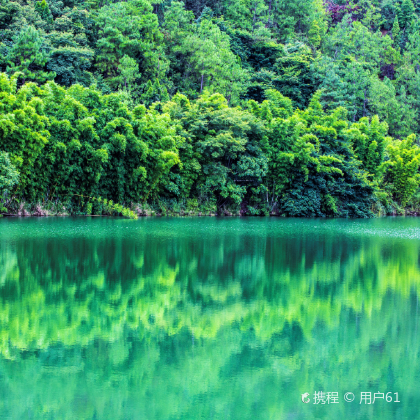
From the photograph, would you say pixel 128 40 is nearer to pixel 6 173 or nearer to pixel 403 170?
pixel 6 173

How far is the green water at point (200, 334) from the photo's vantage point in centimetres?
525

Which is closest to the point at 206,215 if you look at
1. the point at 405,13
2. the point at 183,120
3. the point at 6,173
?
the point at 183,120

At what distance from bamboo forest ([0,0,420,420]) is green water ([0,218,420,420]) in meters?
0.04

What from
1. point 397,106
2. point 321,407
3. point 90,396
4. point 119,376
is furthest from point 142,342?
point 397,106

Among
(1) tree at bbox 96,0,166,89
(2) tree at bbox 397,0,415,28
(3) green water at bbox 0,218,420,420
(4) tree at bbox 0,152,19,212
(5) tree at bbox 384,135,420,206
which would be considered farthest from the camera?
(2) tree at bbox 397,0,415,28

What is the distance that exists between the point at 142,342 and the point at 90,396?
169 centimetres

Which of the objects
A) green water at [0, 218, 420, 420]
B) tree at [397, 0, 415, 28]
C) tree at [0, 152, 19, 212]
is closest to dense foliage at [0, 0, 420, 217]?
tree at [0, 152, 19, 212]

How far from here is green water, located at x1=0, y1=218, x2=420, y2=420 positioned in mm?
5254

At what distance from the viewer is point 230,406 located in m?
5.18

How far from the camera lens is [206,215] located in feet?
104

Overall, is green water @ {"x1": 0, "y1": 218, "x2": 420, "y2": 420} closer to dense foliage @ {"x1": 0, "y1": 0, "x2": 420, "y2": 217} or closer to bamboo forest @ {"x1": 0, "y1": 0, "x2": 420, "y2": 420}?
bamboo forest @ {"x1": 0, "y1": 0, "x2": 420, "y2": 420}

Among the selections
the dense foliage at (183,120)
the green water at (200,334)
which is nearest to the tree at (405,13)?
the dense foliage at (183,120)

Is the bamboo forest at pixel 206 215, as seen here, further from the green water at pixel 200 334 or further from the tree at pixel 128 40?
the tree at pixel 128 40

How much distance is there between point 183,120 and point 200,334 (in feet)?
81.3
